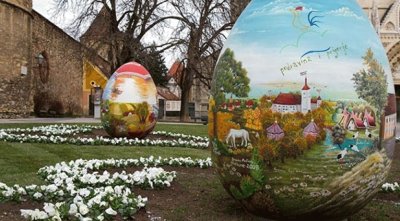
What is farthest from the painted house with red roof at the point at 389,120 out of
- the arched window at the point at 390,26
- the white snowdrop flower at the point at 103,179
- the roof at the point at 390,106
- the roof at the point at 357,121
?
the arched window at the point at 390,26

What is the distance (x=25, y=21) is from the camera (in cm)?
3050

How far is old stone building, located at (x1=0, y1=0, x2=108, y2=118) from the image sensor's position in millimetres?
28797

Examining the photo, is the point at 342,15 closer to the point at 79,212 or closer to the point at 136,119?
the point at 79,212

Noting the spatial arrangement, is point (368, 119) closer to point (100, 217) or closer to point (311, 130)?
point (311, 130)

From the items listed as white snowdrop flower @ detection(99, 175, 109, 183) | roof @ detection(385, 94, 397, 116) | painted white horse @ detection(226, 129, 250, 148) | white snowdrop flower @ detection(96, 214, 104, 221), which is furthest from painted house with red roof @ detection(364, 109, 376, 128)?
white snowdrop flower @ detection(99, 175, 109, 183)

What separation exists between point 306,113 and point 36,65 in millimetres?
32080

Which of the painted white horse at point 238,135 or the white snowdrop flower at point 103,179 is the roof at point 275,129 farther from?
the white snowdrop flower at point 103,179

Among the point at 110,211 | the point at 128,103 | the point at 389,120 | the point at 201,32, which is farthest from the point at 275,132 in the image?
the point at 201,32

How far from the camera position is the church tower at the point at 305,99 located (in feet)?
14.5

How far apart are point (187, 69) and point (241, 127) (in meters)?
27.5

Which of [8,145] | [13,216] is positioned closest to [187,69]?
[8,145]

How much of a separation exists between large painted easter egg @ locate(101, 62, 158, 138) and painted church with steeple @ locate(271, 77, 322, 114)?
31.0ft

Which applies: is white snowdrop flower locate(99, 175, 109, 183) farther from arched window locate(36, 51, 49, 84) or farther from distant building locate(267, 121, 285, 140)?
arched window locate(36, 51, 49, 84)

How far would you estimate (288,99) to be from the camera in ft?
14.7
